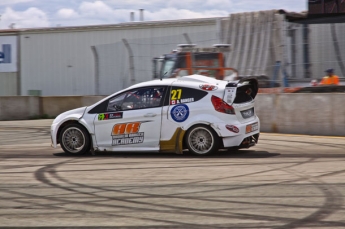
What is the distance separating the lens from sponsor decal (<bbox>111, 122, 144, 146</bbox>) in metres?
11.2

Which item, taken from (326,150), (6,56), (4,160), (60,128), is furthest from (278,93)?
(6,56)

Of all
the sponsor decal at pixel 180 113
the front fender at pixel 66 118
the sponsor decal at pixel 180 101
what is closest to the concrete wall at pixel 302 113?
the sponsor decal at pixel 180 101

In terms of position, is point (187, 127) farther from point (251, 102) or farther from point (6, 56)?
point (6, 56)

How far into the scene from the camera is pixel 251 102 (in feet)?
37.3

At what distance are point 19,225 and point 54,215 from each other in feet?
1.54

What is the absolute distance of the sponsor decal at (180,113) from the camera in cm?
1100

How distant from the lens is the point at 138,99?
37.2ft

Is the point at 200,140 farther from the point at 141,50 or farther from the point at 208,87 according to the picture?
the point at 141,50

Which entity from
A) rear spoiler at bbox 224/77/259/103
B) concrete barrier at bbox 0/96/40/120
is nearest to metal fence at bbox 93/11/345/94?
concrete barrier at bbox 0/96/40/120

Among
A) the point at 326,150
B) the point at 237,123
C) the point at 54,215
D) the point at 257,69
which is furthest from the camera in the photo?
the point at 257,69

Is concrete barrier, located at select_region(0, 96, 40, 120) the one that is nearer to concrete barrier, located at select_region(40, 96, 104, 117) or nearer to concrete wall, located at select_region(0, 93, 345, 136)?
concrete barrier, located at select_region(40, 96, 104, 117)

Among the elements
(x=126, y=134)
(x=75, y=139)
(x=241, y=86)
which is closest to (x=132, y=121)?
(x=126, y=134)

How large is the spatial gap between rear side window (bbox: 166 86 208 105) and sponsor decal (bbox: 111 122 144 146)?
2.56ft

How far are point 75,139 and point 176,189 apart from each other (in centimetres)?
433
